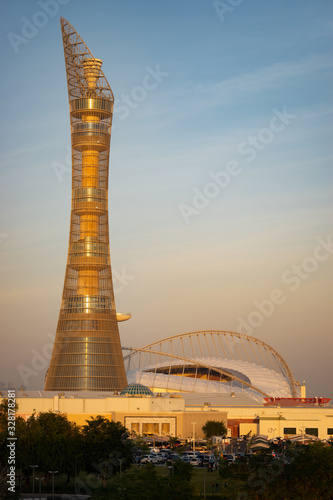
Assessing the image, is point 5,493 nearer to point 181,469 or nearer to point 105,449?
point 181,469

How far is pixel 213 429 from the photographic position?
7530 inches

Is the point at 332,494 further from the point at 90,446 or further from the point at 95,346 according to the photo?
the point at 95,346

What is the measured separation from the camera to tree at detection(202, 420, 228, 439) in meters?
191

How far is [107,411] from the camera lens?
19088 cm

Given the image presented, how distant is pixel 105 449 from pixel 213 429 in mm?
65053

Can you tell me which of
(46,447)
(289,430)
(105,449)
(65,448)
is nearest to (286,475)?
(65,448)

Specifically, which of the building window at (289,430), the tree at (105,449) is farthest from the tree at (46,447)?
the building window at (289,430)

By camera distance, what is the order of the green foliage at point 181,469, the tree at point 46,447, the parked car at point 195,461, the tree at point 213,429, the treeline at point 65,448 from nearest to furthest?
the green foliage at point 181,469, the tree at point 46,447, the treeline at point 65,448, the parked car at point 195,461, the tree at point 213,429

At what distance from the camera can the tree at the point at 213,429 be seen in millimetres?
190750

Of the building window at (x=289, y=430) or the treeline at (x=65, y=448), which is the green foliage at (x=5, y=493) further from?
the building window at (x=289, y=430)

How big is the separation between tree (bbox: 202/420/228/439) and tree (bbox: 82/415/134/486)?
57.1 meters

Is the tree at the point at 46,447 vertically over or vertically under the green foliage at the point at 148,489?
over

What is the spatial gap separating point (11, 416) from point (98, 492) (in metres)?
34.9

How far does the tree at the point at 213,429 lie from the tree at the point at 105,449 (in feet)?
187
